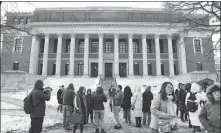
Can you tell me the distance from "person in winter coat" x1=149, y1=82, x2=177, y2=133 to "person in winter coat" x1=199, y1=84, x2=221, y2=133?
0.60 meters

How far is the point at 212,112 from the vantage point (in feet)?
10.5

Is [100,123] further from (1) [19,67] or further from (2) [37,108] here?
(1) [19,67]

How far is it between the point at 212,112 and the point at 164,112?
0.94m

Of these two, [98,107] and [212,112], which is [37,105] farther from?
[212,112]

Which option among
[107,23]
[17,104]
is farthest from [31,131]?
[107,23]

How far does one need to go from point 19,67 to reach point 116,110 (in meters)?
33.2

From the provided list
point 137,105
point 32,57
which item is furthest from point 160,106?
point 32,57

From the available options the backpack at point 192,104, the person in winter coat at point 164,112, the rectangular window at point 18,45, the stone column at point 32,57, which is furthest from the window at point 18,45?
the person in winter coat at point 164,112

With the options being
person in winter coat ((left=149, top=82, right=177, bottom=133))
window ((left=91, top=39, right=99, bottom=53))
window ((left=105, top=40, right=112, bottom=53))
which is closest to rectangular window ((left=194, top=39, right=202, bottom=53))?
window ((left=105, top=40, right=112, bottom=53))

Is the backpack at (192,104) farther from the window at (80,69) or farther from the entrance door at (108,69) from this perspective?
the window at (80,69)

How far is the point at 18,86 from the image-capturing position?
2409 cm

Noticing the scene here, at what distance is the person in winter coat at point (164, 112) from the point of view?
3646 mm

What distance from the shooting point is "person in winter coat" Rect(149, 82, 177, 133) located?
3.65 meters

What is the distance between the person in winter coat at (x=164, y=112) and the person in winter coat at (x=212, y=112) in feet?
1.96
